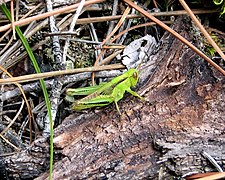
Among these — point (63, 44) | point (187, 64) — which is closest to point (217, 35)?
point (187, 64)

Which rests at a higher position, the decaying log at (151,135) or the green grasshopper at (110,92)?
the green grasshopper at (110,92)

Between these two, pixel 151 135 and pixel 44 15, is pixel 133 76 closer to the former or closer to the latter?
pixel 151 135

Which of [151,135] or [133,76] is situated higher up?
[133,76]

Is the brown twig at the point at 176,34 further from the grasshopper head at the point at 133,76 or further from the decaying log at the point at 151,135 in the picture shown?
the grasshopper head at the point at 133,76

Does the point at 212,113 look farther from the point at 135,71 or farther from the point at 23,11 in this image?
the point at 23,11

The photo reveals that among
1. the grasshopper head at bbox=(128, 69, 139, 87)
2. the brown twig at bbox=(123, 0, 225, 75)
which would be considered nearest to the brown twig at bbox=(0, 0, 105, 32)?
the brown twig at bbox=(123, 0, 225, 75)

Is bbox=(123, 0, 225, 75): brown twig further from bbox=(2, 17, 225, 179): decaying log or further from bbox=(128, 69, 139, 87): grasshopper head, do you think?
bbox=(128, 69, 139, 87): grasshopper head

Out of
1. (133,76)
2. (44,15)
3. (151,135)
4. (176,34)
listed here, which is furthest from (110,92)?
(44,15)

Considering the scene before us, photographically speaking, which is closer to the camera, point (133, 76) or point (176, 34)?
point (133, 76)

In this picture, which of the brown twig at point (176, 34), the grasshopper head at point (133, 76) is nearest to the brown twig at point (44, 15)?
the brown twig at point (176, 34)

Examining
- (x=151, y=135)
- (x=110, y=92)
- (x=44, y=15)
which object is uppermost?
(x=44, y=15)
